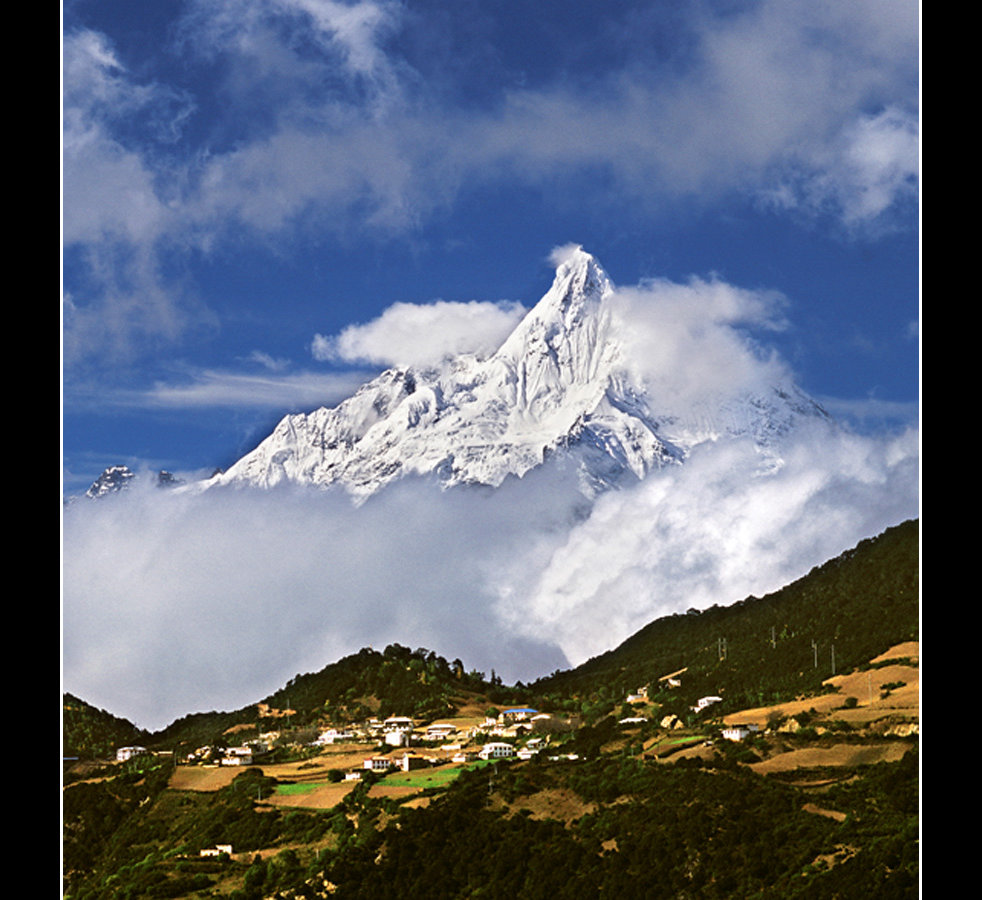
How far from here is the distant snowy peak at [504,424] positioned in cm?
840

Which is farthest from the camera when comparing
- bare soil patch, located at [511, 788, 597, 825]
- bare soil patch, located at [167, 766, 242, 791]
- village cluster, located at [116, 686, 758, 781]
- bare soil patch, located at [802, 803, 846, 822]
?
bare soil patch, located at [167, 766, 242, 791]

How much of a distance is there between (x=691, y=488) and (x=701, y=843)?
3012mm

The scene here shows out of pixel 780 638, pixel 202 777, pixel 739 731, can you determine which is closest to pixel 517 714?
pixel 739 731

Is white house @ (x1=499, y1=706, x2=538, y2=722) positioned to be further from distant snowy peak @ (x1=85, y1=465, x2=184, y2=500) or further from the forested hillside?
distant snowy peak @ (x1=85, y1=465, x2=184, y2=500)

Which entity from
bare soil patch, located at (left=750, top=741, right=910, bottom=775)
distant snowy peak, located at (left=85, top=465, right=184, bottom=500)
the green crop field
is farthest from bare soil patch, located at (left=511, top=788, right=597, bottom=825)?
distant snowy peak, located at (left=85, top=465, right=184, bottom=500)

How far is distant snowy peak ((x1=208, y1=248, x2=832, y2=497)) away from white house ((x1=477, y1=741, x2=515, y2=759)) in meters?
2.32

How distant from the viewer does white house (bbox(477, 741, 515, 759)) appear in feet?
27.2

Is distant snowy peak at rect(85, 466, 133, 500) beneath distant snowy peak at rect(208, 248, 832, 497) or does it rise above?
beneath

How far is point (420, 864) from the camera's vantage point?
770cm

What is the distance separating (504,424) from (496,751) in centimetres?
291

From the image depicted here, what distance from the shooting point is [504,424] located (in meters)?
8.65

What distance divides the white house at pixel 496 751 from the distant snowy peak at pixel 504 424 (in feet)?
7.61
